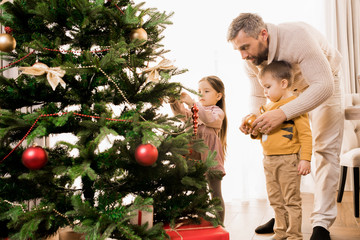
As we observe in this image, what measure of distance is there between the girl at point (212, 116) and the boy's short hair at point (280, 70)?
360 millimetres

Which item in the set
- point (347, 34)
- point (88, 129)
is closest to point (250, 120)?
point (88, 129)

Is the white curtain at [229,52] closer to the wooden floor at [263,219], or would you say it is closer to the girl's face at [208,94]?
the wooden floor at [263,219]

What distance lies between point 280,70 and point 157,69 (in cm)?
81

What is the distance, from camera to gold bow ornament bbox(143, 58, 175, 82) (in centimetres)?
122

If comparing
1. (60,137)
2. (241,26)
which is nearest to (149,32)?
(241,26)

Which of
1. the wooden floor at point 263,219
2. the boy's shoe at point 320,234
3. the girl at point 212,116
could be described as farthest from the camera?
the wooden floor at point 263,219

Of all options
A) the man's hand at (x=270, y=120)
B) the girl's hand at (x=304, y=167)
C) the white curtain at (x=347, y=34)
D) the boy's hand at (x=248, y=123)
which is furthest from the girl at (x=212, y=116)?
the white curtain at (x=347, y=34)

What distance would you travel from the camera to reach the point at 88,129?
3.68ft

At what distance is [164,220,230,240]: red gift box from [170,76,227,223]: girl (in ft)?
1.67

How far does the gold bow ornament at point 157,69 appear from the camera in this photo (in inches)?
48.2

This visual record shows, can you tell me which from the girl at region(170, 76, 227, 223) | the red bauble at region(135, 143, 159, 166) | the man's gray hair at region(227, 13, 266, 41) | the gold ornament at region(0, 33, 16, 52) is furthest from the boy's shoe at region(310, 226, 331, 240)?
the gold ornament at region(0, 33, 16, 52)

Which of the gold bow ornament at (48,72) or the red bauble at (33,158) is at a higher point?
the gold bow ornament at (48,72)

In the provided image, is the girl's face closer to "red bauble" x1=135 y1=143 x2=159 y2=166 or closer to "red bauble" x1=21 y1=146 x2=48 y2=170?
"red bauble" x1=135 y1=143 x2=159 y2=166

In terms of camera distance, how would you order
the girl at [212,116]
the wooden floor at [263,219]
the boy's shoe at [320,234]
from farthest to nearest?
the wooden floor at [263,219]
the girl at [212,116]
the boy's shoe at [320,234]
